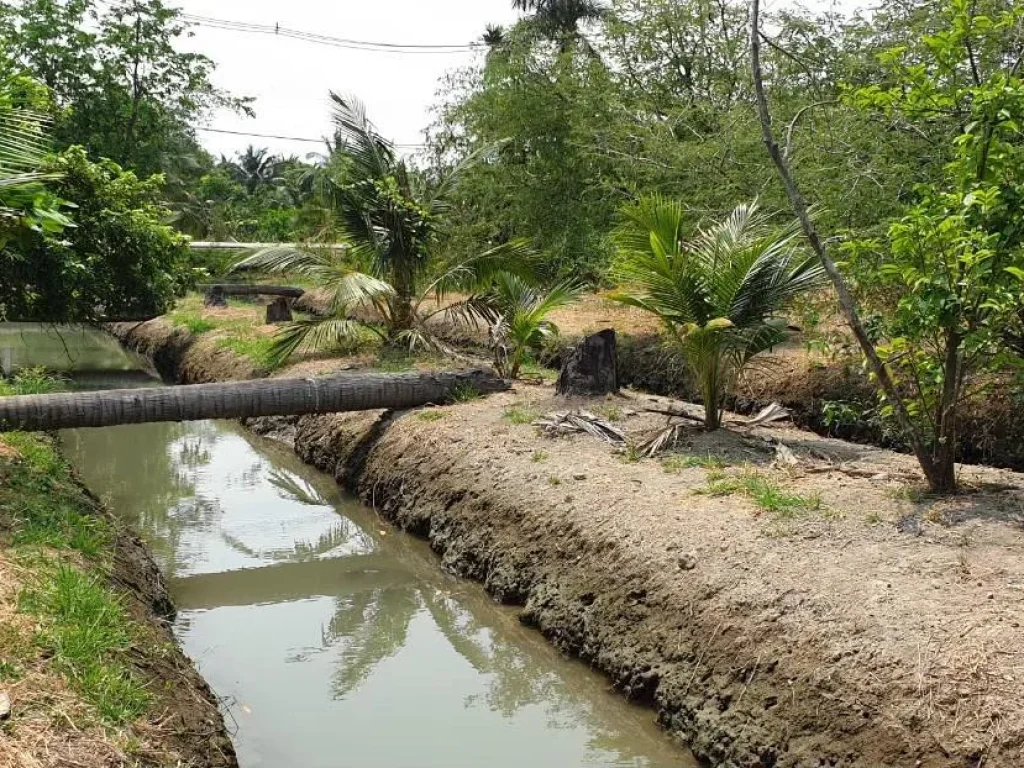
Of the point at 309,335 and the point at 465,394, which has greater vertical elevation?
the point at 309,335

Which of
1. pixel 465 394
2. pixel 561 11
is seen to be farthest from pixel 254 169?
pixel 465 394

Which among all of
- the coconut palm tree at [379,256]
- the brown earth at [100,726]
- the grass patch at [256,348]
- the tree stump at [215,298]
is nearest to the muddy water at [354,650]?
the brown earth at [100,726]

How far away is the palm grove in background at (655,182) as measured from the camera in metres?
5.31

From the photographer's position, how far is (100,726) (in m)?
3.38

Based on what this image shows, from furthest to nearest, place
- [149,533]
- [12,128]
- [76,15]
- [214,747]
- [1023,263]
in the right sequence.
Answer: [76,15] < [149,533] < [12,128] < [1023,263] < [214,747]

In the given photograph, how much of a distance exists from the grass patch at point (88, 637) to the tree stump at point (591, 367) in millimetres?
5339

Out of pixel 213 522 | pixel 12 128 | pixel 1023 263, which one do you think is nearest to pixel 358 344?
pixel 213 522

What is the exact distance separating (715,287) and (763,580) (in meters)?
3.33

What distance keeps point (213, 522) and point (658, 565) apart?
478cm

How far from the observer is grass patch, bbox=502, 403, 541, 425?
27.6ft

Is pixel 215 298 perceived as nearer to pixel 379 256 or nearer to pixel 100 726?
pixel 379 256

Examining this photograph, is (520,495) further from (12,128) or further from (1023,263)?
(12,128)

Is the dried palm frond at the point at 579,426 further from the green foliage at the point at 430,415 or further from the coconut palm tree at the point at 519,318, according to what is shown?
the coconut palm tree at the point at 519,318

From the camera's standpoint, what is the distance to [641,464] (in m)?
6.92
